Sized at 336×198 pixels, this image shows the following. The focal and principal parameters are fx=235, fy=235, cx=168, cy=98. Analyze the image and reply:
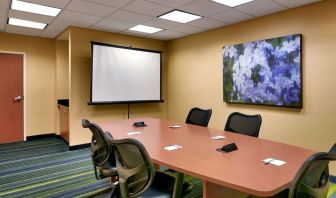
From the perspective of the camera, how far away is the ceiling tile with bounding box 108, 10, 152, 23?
3.90 meters

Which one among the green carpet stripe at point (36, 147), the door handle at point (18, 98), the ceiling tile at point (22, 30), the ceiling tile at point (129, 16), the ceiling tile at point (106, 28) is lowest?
the green carpet stripe at point (36, 147)

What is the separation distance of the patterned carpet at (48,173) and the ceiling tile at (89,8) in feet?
8.24

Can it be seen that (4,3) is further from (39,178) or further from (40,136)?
(40,136)

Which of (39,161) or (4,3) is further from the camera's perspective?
(39,161)

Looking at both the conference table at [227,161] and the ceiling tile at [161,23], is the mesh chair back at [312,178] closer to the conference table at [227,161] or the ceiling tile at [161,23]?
the conference table at [227,161]

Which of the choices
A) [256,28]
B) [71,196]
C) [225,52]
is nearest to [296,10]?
[256,28]

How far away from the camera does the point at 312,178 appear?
4.46ft

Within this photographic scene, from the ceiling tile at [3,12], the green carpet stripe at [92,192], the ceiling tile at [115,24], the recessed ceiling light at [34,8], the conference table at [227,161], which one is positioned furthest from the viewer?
the ceiling tile at [115,24]

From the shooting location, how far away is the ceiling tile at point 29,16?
3.85 metres

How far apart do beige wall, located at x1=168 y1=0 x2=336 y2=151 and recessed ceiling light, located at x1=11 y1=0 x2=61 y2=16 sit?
2.92m

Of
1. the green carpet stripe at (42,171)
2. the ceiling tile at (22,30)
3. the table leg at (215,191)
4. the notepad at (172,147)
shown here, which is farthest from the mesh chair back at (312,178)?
the ceiling tile at (22,30)

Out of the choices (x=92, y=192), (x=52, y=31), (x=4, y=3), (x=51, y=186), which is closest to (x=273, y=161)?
(x=92, y=192)

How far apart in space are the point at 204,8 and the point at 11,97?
184 inches

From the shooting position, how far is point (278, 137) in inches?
152
